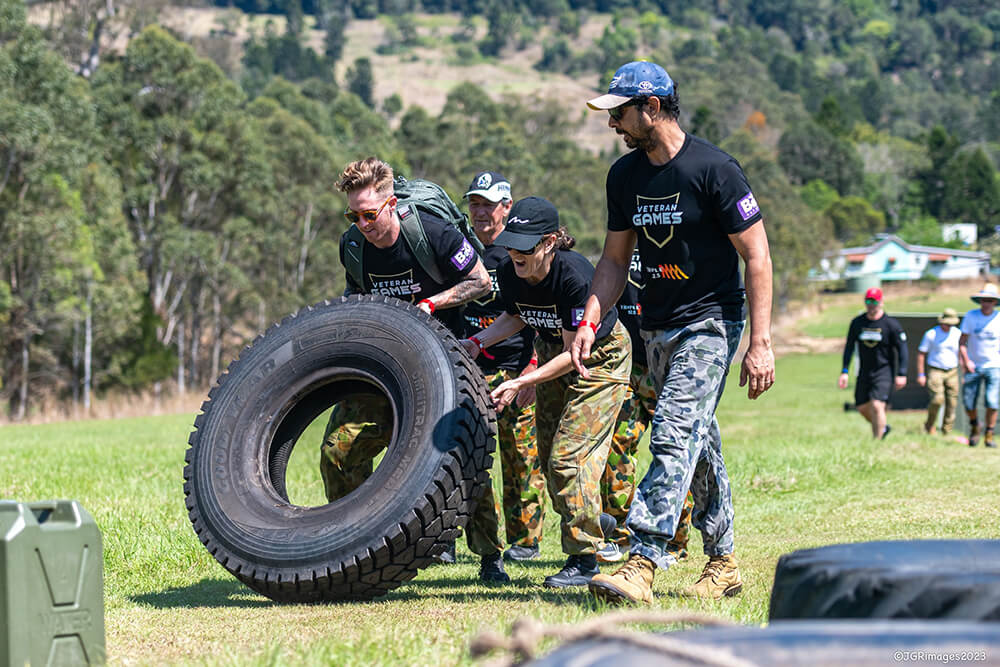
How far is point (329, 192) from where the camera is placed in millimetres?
60719

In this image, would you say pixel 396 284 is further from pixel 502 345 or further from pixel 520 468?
pixel 520 468

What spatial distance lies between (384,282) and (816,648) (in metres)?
4.96

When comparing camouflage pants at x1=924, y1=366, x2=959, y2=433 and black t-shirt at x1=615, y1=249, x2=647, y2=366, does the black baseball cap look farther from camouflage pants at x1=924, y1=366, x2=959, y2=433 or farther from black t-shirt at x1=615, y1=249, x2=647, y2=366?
camouflage pants at x1=924, y1=366, x2=959, y2=433

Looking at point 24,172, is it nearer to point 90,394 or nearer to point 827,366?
point 90,394

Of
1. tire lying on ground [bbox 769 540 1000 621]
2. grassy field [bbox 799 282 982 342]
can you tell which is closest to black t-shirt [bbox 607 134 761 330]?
tire lying on ground [bbox 769 540 1000 621]

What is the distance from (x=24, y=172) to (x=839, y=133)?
15582 centimetres

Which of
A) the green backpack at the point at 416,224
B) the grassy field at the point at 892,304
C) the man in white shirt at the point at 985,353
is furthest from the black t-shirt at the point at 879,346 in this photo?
the grassy field at the point at 892,304

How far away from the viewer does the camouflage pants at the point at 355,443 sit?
266 inches

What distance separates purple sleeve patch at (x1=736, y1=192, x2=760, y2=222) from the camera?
214 inches

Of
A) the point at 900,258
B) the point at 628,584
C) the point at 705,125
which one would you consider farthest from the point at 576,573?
the point at 900,258

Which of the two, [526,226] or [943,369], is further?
[943,369]

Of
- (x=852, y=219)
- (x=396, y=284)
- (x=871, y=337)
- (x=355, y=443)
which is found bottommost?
(x=852, y=219)

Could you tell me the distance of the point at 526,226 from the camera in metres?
6.22

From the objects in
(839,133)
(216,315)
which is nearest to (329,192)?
(216,315)
